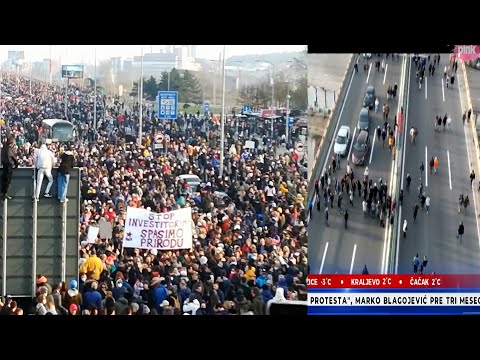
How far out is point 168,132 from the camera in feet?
40.9

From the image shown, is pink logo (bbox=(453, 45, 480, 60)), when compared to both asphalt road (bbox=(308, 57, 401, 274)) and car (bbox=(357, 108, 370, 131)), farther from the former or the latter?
car (bbox=(357, 108, 370, 131))

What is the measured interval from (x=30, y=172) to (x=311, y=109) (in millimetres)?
3296

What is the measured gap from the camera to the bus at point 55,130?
1234 cm

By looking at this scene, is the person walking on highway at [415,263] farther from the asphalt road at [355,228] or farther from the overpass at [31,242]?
the overpass at [31,242]

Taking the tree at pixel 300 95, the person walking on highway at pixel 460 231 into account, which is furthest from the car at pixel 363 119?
the person walking on highway at pixel 460 231

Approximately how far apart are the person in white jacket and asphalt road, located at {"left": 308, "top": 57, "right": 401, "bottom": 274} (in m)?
3.05

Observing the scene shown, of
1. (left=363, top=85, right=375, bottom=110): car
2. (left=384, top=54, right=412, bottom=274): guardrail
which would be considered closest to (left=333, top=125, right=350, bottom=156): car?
(left=363, top=85, right=375, bottom=110): car

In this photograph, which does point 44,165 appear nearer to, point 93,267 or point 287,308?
point 93,267

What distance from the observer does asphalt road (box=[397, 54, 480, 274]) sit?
40.8ft

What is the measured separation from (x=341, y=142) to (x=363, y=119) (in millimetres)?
390

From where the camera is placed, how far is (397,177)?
12688 millimetres

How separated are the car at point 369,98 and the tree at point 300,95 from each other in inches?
31.1

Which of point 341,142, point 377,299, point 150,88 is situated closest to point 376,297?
point 377,299
